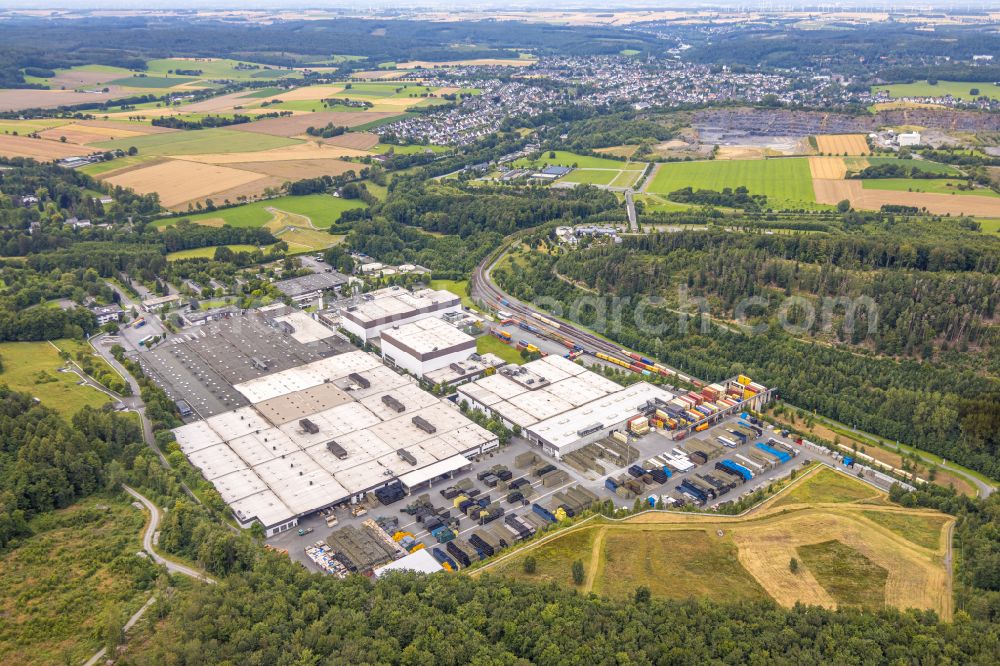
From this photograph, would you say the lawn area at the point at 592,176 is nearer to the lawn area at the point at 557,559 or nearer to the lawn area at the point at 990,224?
the lawn area at the point at 990,224

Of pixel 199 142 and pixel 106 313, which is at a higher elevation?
pixel 199 142

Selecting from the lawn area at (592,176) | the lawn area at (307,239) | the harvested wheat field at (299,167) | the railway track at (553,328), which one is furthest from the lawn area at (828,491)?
the harvested wheat field at (299,167)

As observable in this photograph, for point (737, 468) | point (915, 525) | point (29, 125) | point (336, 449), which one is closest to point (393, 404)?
point (336, 449)

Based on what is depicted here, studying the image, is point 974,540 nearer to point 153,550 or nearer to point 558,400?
point 558,400

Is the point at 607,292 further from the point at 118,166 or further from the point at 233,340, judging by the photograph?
the point at 118,166

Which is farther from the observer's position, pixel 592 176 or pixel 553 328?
pixel 592 176

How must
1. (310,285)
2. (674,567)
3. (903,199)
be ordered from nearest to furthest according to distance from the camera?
(674,567), (310,285), (903,199)

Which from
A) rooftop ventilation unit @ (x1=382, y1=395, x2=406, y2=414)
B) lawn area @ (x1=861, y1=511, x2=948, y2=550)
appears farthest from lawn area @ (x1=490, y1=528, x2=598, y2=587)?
rooftop ventilation unit @ (x1=382, y1=395, x2=406, y2=414)
